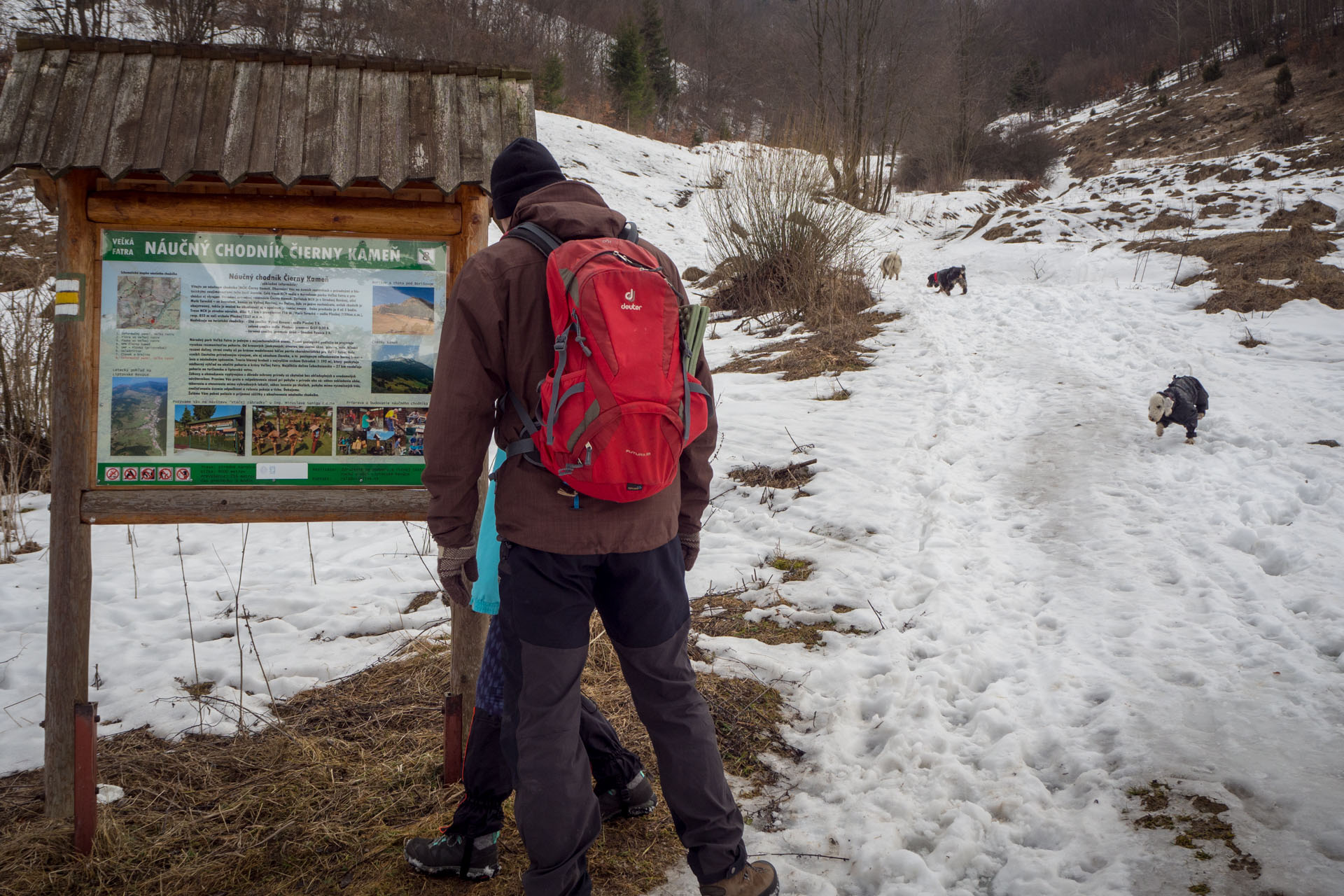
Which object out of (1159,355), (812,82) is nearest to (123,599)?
(1159,355)

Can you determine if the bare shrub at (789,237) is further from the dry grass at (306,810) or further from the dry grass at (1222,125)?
the dry grass at (1222,125)

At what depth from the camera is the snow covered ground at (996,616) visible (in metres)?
2.29

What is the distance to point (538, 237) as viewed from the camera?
6.13 feet

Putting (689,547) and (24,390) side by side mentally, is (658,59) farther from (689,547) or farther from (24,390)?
(689,547)

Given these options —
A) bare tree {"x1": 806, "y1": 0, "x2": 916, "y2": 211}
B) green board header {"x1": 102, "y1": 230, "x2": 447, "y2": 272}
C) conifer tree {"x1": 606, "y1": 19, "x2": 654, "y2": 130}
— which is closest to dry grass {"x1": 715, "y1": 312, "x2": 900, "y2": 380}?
green board header {"x1": 102, "y1": 230, "x2": 447, "y2": 272}

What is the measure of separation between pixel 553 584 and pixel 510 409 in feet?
1.54

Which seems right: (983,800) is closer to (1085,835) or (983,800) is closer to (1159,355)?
(1085,835)

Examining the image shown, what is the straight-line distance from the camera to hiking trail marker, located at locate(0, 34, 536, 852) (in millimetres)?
2406

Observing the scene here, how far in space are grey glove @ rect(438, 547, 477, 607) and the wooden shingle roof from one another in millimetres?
1254

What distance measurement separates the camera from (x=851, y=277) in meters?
12.3

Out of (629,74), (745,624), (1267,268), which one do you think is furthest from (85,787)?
(629,74)

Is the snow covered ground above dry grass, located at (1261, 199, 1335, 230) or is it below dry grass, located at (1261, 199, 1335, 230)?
below

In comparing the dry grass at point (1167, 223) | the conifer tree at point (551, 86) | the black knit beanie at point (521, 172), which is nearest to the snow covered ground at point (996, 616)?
the black knit beanie at point (521, 172)

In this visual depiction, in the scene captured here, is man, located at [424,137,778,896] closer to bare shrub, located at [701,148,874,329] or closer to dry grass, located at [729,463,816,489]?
dry grass, located at [729,463,816,489]
